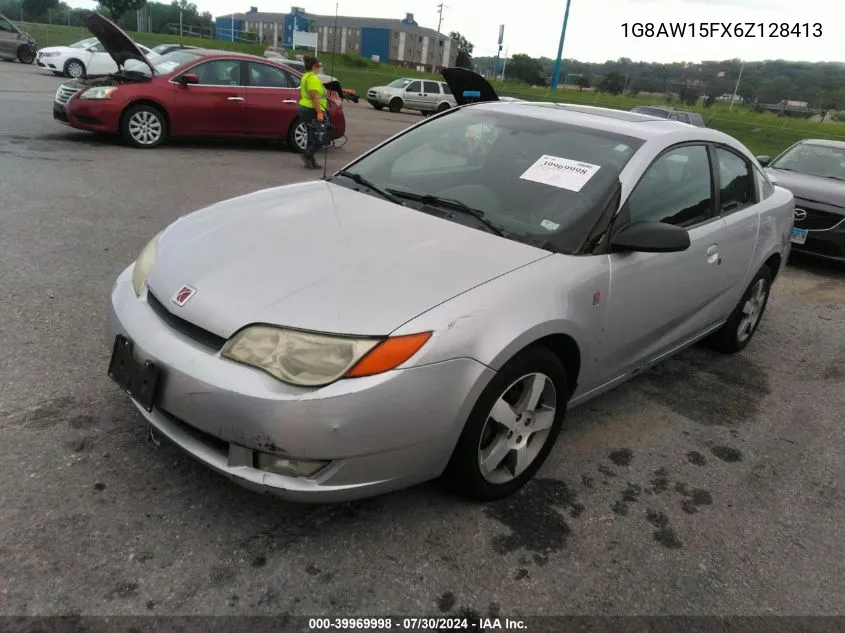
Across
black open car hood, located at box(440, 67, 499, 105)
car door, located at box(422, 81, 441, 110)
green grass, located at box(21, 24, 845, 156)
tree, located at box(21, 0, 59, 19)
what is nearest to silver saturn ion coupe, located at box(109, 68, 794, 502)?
black open car hood, located at box(440, 67, 499, 105)

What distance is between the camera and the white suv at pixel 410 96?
27.3 m

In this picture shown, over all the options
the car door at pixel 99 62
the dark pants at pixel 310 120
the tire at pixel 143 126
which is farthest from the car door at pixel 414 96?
the tire at pixel 143 126

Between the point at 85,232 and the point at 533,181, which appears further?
the point at 85,232

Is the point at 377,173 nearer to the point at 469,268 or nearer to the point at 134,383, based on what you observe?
the point at 469,268

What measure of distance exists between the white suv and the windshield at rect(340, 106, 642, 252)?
971 inches

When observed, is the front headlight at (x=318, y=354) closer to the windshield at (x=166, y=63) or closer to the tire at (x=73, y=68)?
the windshield at (x=166, y=63)

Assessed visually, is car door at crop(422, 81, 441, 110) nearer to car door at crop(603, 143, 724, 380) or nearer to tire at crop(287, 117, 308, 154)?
tire at crop(287, 117, 308, 154)

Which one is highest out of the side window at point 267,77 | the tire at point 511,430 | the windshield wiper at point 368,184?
the side window at point 267,77

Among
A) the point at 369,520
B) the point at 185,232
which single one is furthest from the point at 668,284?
the point at 185,232

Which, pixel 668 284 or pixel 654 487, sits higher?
pixel 668 284

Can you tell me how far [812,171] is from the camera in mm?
8203

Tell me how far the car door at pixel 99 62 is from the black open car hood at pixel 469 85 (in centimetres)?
1527

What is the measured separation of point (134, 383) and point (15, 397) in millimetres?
1047

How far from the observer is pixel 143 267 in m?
2.84
